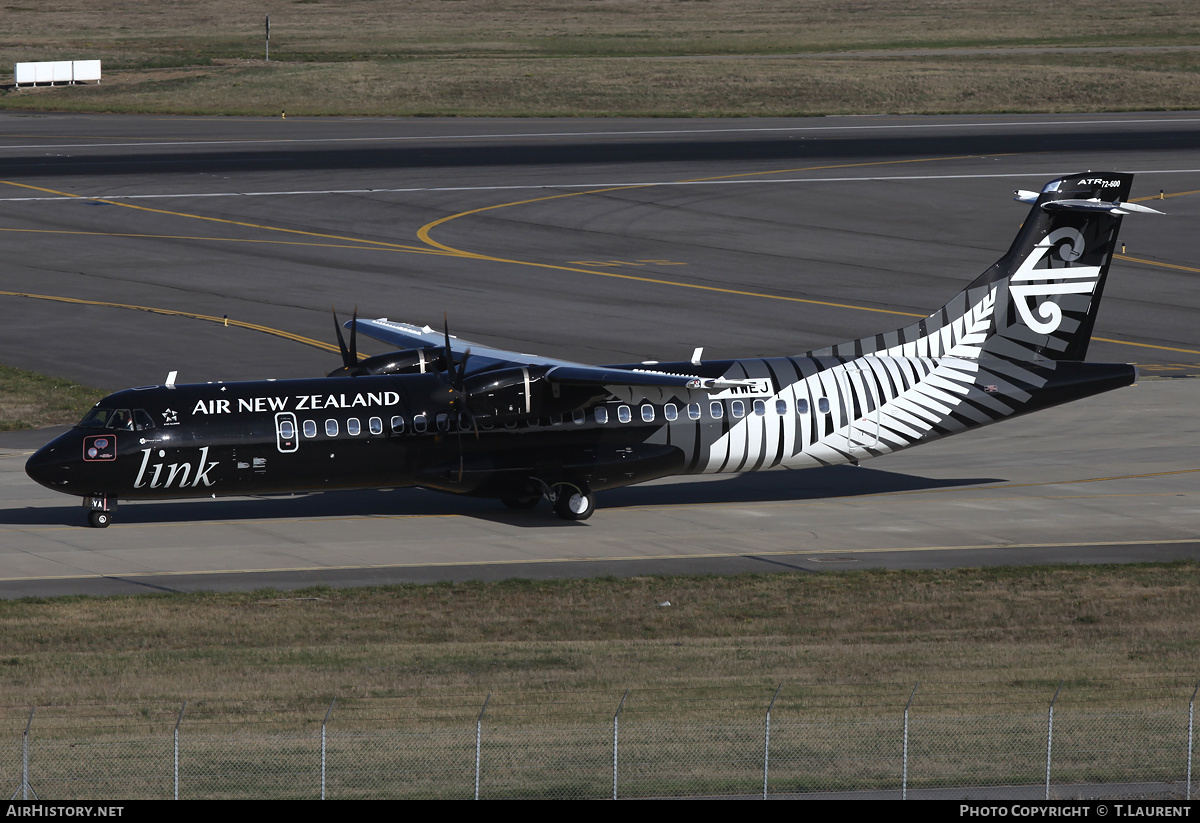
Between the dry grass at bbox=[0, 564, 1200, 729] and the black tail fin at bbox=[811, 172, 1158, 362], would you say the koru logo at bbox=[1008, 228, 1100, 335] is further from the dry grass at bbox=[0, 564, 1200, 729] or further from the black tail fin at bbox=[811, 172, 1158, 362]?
the dry grass at bbox=[0, 564, 1200, 729]

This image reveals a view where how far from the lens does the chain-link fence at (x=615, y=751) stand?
18094 mm

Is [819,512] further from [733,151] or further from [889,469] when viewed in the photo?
[733,151]

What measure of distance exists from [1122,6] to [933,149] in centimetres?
8921

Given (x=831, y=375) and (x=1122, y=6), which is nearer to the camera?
(x=831, y=375)

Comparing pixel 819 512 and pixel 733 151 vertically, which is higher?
pixel 733 151

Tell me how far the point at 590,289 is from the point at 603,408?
25.7 m

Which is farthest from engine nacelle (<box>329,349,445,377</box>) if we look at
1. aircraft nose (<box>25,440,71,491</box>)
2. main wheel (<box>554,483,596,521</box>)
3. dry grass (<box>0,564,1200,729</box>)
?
dry grass (<box>0,564,1200,729</box>)

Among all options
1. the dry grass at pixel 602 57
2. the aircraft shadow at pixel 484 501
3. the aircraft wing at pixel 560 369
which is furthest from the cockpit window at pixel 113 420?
the dry grass at pixel 602 57

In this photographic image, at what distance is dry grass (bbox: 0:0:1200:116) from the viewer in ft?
348

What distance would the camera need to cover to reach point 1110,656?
86.9 ft

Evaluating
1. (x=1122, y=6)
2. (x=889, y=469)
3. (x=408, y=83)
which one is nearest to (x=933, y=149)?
(x=408, y=83)

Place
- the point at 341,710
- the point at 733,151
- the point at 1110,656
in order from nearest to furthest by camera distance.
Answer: the point at 341,710
the point at 1110,656
the point at 733,151
